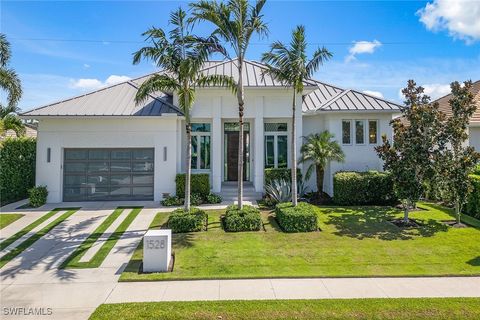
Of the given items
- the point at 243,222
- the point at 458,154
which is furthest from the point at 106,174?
the point at 458,154

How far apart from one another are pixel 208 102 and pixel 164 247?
9.65 metres

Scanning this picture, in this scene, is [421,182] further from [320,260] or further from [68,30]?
[68,30]

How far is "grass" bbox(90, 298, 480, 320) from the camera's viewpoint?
539cm

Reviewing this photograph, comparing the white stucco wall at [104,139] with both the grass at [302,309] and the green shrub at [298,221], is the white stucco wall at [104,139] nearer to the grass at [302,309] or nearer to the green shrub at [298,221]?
the green shrub at [298,221]

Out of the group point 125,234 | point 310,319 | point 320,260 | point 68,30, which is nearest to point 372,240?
point 320,260

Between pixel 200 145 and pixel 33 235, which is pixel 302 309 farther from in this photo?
pixel 200 145

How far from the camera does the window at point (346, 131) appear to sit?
52.5 feet

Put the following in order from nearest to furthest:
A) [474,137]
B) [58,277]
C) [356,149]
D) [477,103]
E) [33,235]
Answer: [58,277]
[33,235]
[356,149]
[474,137]
[477,103]

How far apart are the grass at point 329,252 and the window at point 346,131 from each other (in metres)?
5.44

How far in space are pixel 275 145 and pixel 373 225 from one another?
7089mm

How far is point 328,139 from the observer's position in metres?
14.9

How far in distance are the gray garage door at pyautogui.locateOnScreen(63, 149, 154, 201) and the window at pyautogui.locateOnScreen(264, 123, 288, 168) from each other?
21.0ft

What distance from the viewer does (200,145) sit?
651 inches

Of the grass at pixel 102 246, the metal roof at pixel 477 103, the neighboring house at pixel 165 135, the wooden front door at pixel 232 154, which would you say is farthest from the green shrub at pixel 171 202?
the metal roof at pixel 477 103
